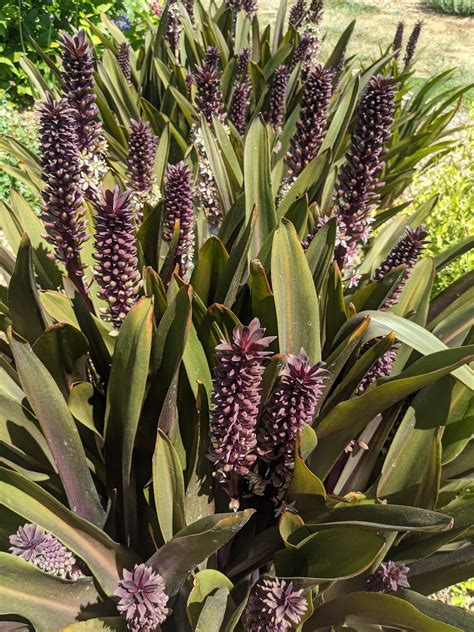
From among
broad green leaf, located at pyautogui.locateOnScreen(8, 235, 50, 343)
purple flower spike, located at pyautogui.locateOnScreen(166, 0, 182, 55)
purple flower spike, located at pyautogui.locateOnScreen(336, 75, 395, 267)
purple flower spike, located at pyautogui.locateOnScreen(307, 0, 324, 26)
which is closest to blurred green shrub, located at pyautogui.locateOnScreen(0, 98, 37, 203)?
purple flower spike, located at pyautogui.locateOnScreen(166, 0, 182, 55)

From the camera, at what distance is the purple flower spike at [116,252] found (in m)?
1.34

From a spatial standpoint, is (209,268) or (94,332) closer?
(94,332)

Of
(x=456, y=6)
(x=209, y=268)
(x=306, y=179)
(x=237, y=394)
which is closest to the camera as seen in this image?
(x=237, y=394)

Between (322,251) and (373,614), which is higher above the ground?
(322,251)

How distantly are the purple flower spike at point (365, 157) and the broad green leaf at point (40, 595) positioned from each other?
138 centimetres

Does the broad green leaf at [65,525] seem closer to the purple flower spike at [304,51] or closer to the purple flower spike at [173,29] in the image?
the purple flower spike at [304,51]

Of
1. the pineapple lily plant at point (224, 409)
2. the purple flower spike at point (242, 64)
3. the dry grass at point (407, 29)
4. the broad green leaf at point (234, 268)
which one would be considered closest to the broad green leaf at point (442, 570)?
the pineapple lily plant at point (224, 409)

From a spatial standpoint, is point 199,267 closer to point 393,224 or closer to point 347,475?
point 347,475

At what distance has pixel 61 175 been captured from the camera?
1.46 m

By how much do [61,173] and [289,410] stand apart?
842 millimetres

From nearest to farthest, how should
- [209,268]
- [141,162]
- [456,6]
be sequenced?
[209,268] → [141,162] → [456,6]

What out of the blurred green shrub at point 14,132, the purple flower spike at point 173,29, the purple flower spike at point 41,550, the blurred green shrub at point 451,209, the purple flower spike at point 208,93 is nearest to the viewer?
the purple flower spike at point 41,550

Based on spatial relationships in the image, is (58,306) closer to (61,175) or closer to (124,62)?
(61,175)

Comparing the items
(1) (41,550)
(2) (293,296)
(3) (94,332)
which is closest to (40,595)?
(1) (41,550)
